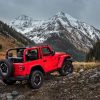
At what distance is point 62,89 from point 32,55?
3.30m

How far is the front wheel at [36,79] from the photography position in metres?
21.8

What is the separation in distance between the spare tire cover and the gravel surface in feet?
3.48

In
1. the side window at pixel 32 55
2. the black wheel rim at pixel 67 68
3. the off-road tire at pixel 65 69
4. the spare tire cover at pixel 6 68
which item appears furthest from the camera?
the black wheel rim at pixel 67 68

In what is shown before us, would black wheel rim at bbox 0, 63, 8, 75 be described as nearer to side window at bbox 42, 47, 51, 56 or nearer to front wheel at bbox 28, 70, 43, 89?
front wheel at bbox 28, 70, 43, 89

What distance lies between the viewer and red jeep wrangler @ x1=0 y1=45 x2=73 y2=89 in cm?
2153

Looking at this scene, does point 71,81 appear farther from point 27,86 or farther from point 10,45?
point 10,45

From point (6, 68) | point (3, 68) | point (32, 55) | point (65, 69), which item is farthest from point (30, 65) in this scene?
point (65, 69)

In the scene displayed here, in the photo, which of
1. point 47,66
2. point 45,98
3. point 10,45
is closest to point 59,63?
point 47,66

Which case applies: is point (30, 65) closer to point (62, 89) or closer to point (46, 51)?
point (46, 51)

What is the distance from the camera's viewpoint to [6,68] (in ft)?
71.2

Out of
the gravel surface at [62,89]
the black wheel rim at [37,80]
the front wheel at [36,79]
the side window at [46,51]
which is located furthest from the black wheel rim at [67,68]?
the black wheel rim at [37,80]

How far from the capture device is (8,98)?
65.6 feet

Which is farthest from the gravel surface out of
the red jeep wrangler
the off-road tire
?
the off-road tire

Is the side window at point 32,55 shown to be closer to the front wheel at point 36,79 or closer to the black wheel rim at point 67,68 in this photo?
the front wheel at point 36,79
